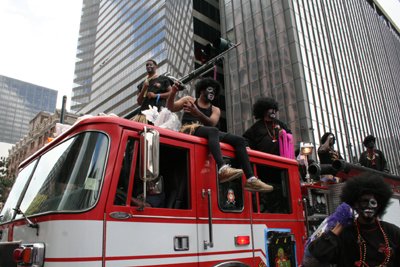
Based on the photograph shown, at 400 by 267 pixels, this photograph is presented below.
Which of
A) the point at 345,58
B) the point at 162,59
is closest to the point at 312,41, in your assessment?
the point at 345,58

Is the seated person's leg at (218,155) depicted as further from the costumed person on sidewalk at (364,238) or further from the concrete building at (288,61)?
the concrete building at (288,61)

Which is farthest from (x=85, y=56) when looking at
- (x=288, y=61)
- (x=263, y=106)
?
(x=263, y=106)

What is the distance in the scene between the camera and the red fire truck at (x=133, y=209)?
2723 mm

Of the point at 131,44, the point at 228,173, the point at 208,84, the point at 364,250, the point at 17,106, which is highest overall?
the point at 17,106

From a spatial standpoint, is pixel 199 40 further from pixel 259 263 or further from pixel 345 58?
pixel 259 263

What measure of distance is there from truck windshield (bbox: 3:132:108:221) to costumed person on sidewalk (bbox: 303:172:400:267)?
2095 millimetres

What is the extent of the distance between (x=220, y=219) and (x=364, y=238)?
4.88ft

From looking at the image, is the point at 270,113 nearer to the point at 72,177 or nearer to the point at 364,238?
the point at 364,238

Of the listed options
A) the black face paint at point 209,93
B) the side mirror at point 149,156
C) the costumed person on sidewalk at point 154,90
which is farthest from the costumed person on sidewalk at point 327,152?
the side mirror at point 149,156

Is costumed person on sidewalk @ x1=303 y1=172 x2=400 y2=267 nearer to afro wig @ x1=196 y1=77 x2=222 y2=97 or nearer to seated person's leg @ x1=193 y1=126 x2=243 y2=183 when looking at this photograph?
seated person's leg @ x1=193 y1=126 x2=243 y2=183

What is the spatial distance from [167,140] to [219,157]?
682 millimetres

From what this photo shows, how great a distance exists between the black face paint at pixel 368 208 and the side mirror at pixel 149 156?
6.26 ft

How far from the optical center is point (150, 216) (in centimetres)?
309

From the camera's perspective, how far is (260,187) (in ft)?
12.6
